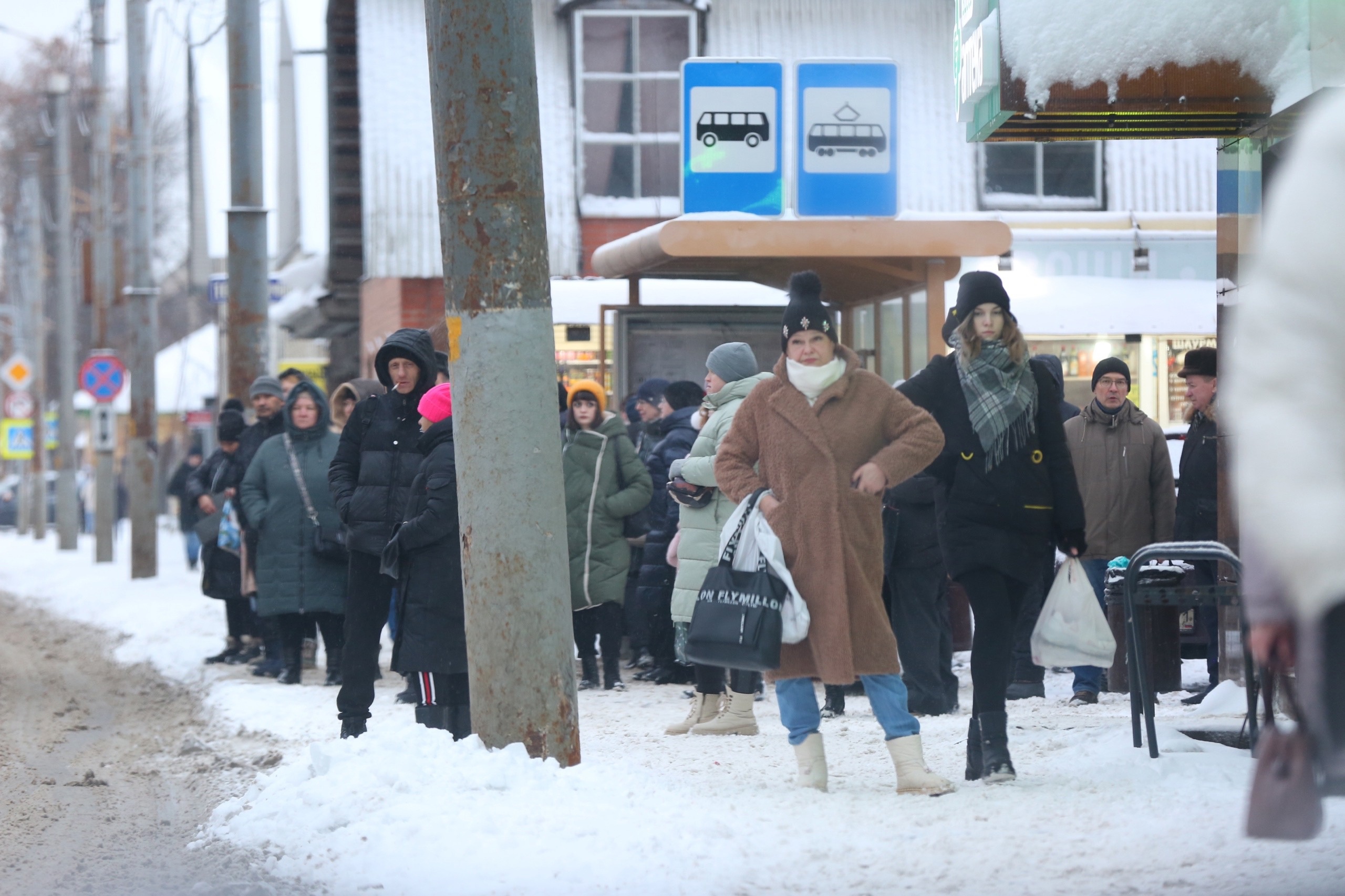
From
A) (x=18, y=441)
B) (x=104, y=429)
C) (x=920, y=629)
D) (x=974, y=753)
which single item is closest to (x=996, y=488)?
(x=974, y=753)

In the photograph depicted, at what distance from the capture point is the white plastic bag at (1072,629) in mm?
6188

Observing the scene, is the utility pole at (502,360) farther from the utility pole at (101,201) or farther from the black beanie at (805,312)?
the utility pole at (101,201)

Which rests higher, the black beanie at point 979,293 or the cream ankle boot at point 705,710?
the black beanie at point 979,293

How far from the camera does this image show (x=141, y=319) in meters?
21.3

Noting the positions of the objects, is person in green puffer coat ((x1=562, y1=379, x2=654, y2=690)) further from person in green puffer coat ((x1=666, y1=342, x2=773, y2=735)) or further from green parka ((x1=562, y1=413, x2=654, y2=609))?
person in green puffer coat ((x1=666, y1=342, x2=773, y2=735))

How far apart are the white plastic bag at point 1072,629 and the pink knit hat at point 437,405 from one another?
2.56 meters

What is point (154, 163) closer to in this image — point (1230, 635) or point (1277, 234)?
point (1230, 635)

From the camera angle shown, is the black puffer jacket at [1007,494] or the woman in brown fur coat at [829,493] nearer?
the woman in brown fur coat at [829,493]

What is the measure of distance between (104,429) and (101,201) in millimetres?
4975

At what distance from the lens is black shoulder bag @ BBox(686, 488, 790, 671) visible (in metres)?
5.93

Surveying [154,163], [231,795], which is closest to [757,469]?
[231,795]

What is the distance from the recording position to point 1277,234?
286 cm

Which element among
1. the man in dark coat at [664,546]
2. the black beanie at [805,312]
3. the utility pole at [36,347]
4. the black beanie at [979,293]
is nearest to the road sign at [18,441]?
the utility pole at [36,347]

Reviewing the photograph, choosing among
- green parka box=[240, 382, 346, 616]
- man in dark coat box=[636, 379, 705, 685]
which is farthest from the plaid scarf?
green parka box=[240, 382, 346, 616]
